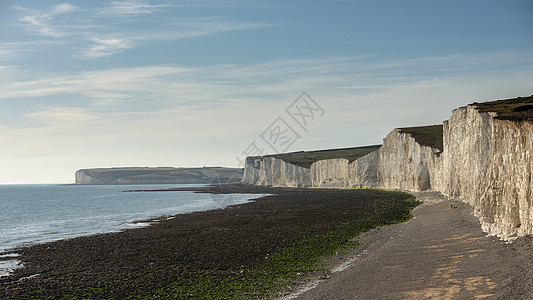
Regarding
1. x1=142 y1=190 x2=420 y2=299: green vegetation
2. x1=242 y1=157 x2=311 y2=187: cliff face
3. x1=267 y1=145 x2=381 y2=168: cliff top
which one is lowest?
x1=142 y1=190 x2=420 y2=299: green vegetation

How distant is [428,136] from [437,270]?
2127 inches

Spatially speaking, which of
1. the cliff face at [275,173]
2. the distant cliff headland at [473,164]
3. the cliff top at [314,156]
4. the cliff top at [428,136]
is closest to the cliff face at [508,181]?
the distant cliff headland at [473,164]

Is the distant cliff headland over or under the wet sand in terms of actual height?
over

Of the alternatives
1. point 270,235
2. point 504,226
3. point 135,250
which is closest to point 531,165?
point 504,226

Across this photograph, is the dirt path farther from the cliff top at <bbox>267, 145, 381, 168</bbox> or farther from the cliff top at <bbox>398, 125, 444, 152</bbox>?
the cliff top at <bbox>267, 145, 381, 168</bbox>

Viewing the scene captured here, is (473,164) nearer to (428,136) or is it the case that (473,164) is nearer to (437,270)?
(437,270)

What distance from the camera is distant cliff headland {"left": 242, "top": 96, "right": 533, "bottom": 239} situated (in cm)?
1667

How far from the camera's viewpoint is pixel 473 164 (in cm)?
3044

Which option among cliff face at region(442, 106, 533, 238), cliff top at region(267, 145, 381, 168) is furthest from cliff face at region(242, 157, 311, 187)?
cliff face at region(442, 106, 533, 238)

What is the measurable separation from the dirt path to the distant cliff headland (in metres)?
1.41

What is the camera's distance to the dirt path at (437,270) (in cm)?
1305

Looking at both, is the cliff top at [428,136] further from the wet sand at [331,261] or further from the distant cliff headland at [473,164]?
the wet sand at [331,261]

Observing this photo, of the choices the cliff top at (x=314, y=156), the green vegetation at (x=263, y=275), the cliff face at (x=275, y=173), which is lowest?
the green vegetation at (x=263, y=275)

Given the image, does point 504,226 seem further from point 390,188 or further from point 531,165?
point 390,188
